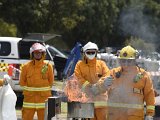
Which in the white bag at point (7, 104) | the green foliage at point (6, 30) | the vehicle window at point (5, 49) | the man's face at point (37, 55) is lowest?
the white bag at point (7, 104)

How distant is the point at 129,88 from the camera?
7266 mm

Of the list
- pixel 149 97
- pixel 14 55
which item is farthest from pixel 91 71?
pixel 14 55

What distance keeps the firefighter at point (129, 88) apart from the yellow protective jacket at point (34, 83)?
2.09 m

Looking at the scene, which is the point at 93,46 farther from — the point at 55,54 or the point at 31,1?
the point at 31,1

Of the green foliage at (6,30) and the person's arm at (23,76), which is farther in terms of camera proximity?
the green foliage at (6,30)

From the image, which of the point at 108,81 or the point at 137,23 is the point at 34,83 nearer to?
the point at 108,81

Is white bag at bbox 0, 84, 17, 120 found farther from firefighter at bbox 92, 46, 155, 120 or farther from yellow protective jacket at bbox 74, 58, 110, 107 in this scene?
firefighter at bbox 92, 46, 155, 120

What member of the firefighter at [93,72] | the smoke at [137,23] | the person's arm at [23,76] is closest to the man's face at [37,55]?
the person's arm at [23,76]

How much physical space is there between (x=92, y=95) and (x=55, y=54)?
525 inches

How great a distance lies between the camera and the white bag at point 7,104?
7.77 metres

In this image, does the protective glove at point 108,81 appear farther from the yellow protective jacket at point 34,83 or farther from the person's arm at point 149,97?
the yellow protective jacket at point 34,83

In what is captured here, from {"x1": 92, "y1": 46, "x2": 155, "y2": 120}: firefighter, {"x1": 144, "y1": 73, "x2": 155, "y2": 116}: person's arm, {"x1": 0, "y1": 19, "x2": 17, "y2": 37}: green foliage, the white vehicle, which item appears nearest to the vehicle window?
the white vehicle

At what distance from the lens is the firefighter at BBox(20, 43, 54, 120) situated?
9219 mm

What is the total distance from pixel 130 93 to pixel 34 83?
7.97 feet
